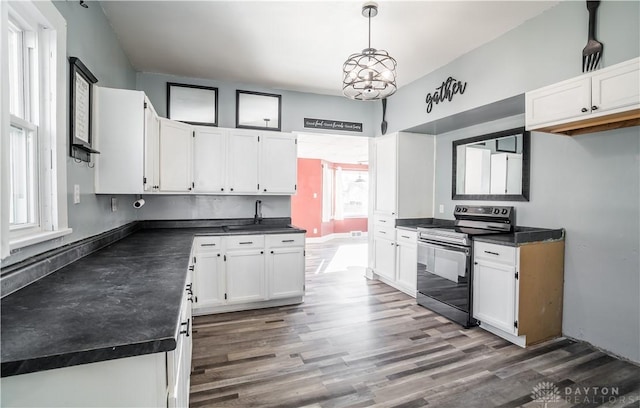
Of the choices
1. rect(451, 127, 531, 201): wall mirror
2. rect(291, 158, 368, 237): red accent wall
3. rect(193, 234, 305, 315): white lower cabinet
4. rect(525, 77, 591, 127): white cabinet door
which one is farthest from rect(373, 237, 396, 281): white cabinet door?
rect(291, 158, 368, 237): red accent wall

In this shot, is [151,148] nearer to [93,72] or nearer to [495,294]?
[93,72]

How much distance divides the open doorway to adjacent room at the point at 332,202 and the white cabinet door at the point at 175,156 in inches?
96.3

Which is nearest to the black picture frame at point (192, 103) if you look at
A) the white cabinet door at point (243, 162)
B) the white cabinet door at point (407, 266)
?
the white cabinet door at point (243, 162)

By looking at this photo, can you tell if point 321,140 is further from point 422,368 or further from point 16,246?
point 16,246

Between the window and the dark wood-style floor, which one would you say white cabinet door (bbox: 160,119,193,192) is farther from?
the window

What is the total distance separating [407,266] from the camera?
4.00 m

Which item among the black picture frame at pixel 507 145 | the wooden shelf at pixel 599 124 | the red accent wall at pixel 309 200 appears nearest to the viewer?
the wooden shelf at pixel 599 124

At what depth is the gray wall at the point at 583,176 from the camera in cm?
232

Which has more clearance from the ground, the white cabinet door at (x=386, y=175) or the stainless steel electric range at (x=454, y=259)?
the white cabinet door at (x=386, y=175)

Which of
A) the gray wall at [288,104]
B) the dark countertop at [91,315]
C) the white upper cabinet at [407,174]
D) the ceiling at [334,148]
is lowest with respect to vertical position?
the dark countertop at [91,315]

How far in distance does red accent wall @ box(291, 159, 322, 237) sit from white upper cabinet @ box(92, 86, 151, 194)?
19.6ft

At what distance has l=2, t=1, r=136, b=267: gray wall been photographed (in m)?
1.84

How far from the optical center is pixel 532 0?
239 centimetres

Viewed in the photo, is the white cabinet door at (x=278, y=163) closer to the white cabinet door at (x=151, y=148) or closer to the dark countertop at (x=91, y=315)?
the white cabinet door at (x=151, y=148)
